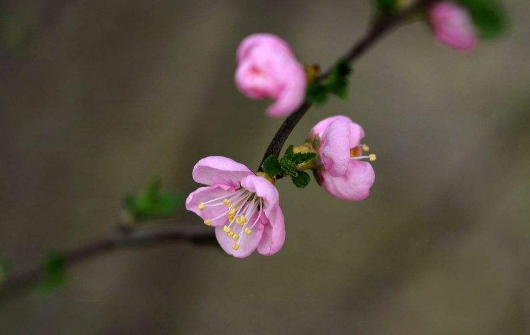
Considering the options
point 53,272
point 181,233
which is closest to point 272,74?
point 181,233

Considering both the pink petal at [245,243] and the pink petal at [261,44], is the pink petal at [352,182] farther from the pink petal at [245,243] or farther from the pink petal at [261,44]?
the pink petal at [261,44]

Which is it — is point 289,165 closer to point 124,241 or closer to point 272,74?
point 272,74

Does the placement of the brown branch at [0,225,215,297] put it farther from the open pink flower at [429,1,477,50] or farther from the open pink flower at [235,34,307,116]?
the open pink flower at [429,1,477,50]

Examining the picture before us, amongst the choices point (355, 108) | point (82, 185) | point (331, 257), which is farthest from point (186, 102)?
point (331, 257)

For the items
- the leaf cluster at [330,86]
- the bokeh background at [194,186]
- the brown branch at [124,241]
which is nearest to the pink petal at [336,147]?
the leaf cluster at [330,86]

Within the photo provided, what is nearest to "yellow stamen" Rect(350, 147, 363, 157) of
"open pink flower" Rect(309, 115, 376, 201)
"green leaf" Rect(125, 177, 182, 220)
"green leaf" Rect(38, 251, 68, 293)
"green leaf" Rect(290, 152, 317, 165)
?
"open pink flower" Rect(309, 115, 376, 201)

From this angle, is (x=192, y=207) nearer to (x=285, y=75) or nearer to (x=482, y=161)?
(x=285, y=75)
